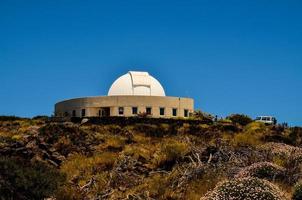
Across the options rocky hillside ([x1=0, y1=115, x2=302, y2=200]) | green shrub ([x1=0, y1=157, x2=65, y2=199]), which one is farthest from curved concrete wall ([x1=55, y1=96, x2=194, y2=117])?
green shrub ([x1=0, y1=157, x2=65, y2=199])

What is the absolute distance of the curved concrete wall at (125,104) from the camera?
59000 mm

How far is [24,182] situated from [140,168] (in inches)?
330

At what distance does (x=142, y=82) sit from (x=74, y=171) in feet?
130

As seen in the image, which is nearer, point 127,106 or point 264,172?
point 264,172

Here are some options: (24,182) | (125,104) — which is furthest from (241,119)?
(24,182)

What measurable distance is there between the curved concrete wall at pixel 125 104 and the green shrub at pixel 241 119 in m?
8.29

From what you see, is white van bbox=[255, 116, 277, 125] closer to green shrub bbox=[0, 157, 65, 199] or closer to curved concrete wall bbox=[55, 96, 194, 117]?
curved concrete wall bbox=[55, 96, 194, 117]

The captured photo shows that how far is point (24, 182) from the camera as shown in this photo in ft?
61.9

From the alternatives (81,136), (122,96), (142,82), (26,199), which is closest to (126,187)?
(26,199)

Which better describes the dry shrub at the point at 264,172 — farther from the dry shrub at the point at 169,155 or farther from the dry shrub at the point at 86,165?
the dry shrub at the point at 86,165

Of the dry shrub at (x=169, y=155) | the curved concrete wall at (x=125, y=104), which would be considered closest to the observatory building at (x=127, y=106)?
the curved concrete wall at (x=125, y=104)

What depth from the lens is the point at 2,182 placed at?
61.0ft

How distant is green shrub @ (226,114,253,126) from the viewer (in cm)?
5101

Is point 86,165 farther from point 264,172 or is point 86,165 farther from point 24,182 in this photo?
point 264,172
